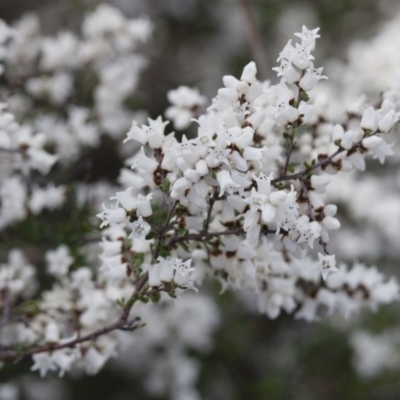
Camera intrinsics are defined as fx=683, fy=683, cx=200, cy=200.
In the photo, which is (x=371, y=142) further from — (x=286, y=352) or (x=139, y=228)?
(x=286, y=352)

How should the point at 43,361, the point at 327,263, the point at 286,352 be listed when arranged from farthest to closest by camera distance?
the point at 286,352
the point at 43,361
the point at 327,263

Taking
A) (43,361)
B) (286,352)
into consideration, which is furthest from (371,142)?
(286,352)

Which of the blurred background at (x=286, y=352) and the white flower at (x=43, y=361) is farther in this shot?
the blurred background at (x=286, y=352)

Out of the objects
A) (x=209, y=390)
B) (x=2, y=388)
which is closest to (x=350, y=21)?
(x=209, y=390)

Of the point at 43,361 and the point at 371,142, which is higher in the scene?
the point at 371,142

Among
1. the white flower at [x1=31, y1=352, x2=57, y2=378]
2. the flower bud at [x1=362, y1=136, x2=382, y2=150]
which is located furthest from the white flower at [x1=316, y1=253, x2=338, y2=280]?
the white flower at [x1=31, y1=352, x2=57, y2=378]

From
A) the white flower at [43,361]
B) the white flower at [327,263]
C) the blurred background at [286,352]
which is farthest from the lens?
the blurred background at [286,352]

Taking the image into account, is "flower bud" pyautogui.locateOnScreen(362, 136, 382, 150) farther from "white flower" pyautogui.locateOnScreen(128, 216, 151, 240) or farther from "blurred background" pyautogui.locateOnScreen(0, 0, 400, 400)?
"blurred background" pyautogui.locateOnScreen(0, 0, 400, 400)

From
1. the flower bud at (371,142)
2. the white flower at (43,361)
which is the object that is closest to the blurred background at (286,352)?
the white flower at (43,361)

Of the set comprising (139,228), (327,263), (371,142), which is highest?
(371,142)

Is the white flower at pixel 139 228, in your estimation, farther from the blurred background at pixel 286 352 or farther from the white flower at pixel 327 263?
the blurred background at pixel 286 352

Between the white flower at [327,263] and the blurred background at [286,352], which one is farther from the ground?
the blurred background at [286,352]

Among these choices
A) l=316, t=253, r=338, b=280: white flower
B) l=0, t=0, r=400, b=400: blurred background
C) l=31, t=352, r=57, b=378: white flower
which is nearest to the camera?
l=316, t=253, r=338, b=280: white flower
